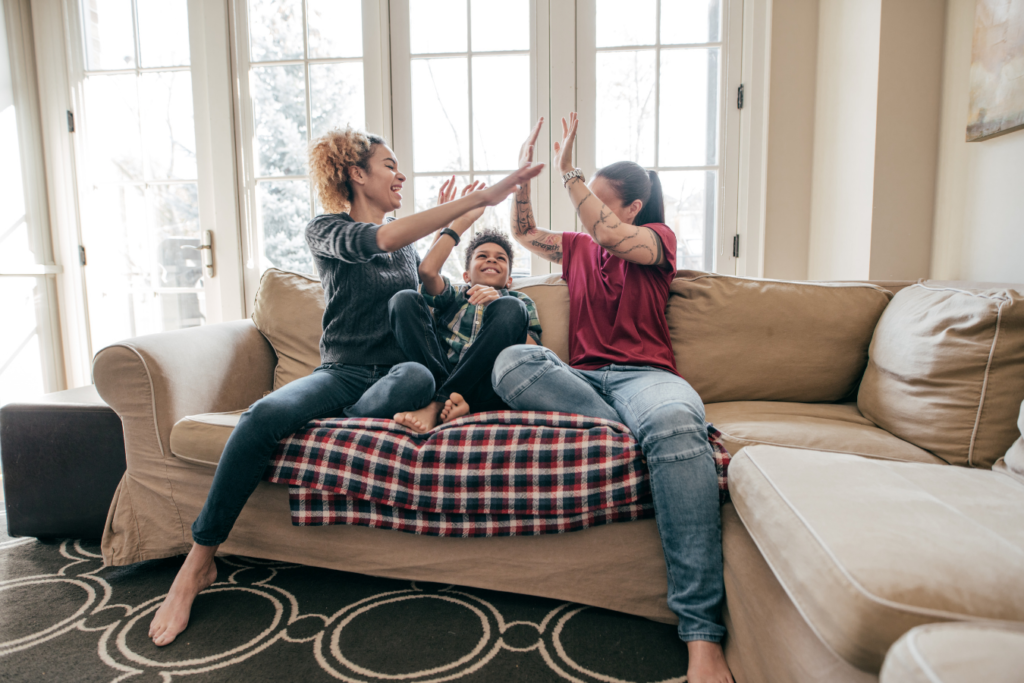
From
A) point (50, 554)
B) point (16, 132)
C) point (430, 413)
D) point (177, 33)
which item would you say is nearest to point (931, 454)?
point (430, 413)

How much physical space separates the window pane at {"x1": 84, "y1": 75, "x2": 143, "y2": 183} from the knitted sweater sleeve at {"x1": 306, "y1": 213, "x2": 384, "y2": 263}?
6.15ft

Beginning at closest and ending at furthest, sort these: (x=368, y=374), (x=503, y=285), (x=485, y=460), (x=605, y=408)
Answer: (x=485, y=460) < (x=605, y=408) < (x=368, y=374) < (x=503, y=285)

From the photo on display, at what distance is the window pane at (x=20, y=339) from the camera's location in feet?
8.46

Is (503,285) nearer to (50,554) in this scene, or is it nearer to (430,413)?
(430,413)

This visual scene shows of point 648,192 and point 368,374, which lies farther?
point 648,192

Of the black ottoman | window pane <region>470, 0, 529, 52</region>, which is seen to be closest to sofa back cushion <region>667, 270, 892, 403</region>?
window pane <region>470, 0, 529, 52</region>

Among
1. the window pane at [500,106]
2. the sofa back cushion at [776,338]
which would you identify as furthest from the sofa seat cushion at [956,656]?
the window pane at [500,106]

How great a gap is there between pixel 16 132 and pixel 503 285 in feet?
8.93

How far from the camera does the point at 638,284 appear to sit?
58.7 inches

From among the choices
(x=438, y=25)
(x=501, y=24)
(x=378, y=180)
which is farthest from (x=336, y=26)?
(x=378, y=180)

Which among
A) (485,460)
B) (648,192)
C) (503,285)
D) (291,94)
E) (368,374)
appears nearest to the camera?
(485,460)

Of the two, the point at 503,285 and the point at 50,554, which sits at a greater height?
the point at 503,285

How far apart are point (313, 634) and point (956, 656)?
1036 mm

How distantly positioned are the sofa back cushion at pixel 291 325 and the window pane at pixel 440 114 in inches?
38.9
